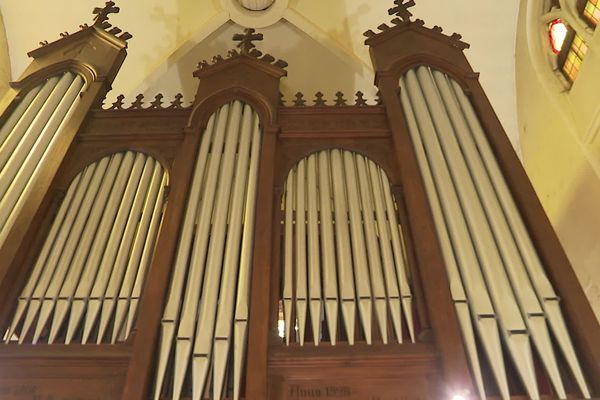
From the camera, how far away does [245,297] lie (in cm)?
279

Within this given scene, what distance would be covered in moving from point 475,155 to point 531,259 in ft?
3.11

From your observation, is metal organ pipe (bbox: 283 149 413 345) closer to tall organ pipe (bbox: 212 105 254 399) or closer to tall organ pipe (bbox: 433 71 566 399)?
tall organ pipe (bbox: 212 105 254 399)

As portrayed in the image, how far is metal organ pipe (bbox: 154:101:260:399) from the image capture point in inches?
99.4

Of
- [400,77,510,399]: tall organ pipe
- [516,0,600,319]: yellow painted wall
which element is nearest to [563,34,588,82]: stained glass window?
[516,0,600,319]: yellow painted wall

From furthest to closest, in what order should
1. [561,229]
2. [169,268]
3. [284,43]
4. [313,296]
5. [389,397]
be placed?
[284,43]
[561,229]
[169,268]
[313,296]
[389,397]

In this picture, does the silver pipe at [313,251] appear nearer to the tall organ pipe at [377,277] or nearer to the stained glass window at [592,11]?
the tall organ pipe at [377,277]

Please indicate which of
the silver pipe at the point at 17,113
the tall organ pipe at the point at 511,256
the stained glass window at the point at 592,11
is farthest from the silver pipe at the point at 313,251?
the stained glass window at the point at 592,11

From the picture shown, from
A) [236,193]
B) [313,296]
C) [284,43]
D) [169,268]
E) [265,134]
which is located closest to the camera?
[313,296]

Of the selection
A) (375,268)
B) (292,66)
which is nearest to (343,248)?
(375,268)

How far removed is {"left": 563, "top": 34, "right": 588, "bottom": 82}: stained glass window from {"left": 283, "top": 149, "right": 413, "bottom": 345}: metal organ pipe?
2690 millimetres

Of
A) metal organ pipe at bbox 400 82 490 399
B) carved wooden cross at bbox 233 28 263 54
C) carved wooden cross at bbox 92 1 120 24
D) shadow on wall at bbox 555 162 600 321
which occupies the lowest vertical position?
metal organ pipe at bbox 400 82 490 399

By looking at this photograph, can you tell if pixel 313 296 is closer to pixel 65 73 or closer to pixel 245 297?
pixel 245 297

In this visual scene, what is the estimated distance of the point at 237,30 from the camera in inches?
270

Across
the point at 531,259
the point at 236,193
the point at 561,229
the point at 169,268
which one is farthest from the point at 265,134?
the point at 561,229
